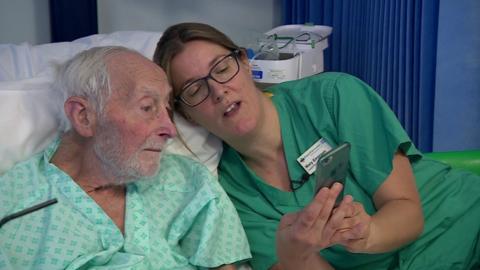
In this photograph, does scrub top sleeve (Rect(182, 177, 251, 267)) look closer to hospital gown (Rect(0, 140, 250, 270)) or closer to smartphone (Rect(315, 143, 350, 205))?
hospital gown (Rect(0, 140, 250, 270))

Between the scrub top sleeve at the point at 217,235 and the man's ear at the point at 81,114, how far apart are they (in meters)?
0.33

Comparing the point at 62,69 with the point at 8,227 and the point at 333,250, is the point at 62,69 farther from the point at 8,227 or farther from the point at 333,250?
the point at 333,250

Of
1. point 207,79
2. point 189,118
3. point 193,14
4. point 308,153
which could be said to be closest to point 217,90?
point 207,79

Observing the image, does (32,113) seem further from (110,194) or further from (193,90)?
(193,90)

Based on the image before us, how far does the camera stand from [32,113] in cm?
157

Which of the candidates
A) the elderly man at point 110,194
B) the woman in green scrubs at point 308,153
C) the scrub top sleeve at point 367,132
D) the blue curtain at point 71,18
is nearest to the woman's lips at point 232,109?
the woman in green scrubs at point 308,153

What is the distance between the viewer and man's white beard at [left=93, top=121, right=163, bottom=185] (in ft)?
4.71

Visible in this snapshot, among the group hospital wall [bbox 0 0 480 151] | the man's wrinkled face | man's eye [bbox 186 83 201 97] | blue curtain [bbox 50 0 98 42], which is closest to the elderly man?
the man's wrinkled face

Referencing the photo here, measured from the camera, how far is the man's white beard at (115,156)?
144cm

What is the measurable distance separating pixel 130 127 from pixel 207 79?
0.90 ft

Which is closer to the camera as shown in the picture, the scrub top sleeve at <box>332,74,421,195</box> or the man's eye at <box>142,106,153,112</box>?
the man's eye at <box>142,106,153,112</box>

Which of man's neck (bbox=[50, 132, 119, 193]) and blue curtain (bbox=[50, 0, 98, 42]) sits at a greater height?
blue curtain (bbox=[50, 0, 98, 42])

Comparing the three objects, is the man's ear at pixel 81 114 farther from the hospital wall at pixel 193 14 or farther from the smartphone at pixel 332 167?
the hospital wall at pixel 193 14

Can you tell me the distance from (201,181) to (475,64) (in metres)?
1.37
